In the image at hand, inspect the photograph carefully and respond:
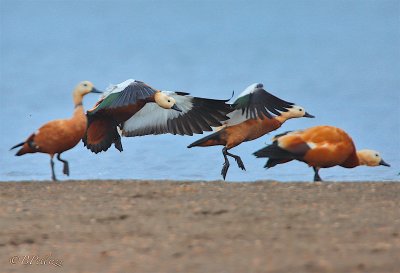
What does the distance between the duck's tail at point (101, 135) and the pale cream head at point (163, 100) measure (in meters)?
0.72

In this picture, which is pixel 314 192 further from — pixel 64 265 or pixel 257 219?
pixel 64 265

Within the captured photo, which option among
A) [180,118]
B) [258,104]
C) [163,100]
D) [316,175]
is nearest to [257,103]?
[258,104]

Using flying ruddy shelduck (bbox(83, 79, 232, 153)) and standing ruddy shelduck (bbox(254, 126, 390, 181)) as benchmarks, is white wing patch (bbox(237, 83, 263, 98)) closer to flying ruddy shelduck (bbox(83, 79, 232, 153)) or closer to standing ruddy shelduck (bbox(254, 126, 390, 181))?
flying ruddy shelduck (bbox(83, 79, 232, 153))

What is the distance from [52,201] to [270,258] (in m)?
3.21

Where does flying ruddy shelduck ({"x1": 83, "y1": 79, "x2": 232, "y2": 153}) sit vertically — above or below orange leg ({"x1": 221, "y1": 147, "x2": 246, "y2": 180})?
above

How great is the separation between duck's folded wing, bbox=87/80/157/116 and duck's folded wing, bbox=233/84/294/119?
1282mm

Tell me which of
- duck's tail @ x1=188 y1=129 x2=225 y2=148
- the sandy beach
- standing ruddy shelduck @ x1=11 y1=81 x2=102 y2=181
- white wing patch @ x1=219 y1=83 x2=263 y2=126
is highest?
white wing patch @ x1=219 y1=83 x2=263 y2=126

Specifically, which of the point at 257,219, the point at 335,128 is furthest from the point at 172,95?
the point at 257,219

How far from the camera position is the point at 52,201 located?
9.60m

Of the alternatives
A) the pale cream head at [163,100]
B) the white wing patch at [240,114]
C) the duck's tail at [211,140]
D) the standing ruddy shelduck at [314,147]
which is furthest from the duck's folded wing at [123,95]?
the standing ruddy shelduck at [314,147]

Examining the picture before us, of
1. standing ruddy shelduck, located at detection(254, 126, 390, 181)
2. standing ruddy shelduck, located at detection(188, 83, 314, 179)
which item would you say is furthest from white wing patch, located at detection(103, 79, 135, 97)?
standing ruddy shelduck, located at detection(254, 126, 390, 181)

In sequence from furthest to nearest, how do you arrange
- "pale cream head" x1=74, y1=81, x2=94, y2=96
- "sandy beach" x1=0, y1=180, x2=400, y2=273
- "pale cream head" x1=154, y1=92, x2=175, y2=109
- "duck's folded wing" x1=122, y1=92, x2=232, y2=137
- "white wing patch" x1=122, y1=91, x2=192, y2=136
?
1. "white wing patch" x1=122, y1=91, x2=192, y2=136
2. "duck's folded wing" x1=122, y1=92, x2=232, y2=137
3. "pale cream head" x1=154, y1=92, x2=175, y2=109
4. "pale cream head" x1=74, y1=81, x2=94, y2=96
5. "sandy beach" x1=0, y1=180, x2=400, y2=273

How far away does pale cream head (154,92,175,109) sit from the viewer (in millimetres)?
13641

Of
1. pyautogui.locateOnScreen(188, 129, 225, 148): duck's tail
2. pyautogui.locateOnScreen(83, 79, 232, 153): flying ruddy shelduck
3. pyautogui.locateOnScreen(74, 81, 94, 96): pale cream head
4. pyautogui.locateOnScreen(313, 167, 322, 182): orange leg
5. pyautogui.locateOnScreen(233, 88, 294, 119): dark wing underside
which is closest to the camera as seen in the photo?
pyautogui.locateOnScreen(313, 167, 322, 182): orange leg
